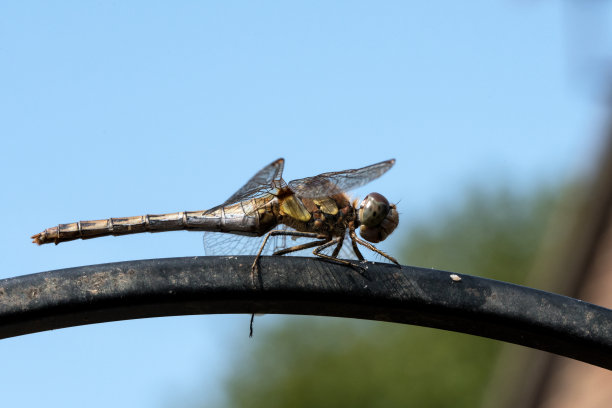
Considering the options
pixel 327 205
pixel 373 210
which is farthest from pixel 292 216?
pixel 373 210

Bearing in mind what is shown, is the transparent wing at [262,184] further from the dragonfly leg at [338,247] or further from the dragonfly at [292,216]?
the dragonfly leg at [338,247]

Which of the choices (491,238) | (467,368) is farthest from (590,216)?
(491,238)

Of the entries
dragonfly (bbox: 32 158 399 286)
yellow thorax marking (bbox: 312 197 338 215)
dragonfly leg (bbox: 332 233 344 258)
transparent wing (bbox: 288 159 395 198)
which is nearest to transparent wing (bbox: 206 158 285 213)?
dragonfly (bbox: 32 158 399 286)

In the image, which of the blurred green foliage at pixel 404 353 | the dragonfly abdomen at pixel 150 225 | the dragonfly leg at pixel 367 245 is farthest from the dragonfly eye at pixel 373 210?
the blurred green foliage at pixel 404 353

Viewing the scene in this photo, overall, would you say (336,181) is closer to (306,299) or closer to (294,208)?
(294,208)

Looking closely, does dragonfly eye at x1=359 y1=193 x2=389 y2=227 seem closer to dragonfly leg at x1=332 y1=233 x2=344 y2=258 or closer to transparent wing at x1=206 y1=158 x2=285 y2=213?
dragonfly leg at x1=332 y1=233 x2=344 y2=258

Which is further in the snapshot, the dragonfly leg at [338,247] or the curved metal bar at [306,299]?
the dragonfly leg at [338,247]

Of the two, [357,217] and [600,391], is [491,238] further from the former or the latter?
[357,217]
